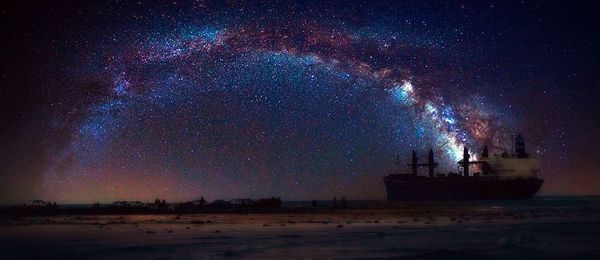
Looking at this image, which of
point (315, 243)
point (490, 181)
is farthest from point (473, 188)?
point (315, 243)

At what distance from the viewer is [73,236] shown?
37375 mm

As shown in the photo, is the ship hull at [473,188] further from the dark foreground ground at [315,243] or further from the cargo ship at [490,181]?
the dark foreground ground at [315,243]

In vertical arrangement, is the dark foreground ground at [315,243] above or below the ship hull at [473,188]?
below

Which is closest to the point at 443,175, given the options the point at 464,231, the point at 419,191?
the point at 419,191

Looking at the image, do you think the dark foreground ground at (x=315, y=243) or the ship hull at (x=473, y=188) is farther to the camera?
the ship hull at (x=473, y=188)

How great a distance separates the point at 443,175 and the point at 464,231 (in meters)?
152

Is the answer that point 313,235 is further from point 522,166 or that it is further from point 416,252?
point 522,166

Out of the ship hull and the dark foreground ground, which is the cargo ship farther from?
the dark foreground ground

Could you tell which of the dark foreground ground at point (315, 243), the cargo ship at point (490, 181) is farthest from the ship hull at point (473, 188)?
the dark foreground ground at point (315, 243)

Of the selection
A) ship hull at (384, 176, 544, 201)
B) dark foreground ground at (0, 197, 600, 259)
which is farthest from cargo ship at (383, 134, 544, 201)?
dark foreground ground at (0, 197, 600, 259)

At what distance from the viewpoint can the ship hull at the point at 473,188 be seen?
173 meters

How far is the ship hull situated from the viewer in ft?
568

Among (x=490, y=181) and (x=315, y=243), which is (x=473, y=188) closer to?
(x=490, y=181)

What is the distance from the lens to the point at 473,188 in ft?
577
